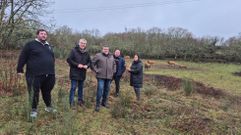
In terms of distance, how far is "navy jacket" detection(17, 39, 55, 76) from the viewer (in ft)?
24.8

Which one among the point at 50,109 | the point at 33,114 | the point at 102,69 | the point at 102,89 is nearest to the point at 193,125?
the point at 102,89

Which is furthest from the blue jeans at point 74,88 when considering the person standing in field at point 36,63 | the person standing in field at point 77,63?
the person standing in field at point 36,63

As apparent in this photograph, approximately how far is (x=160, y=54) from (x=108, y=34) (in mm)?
7327

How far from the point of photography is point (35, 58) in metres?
7.59

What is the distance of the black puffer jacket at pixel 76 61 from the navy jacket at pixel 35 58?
154 cm

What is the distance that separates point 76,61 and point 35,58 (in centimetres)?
179

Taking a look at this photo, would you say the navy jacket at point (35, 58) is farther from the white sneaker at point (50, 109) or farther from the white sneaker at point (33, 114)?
the white sneaker at point (50, 109)

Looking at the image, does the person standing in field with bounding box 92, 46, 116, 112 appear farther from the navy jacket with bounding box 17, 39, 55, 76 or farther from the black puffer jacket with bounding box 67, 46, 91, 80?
the navy jacket with bounding box 17, 39, 55, 76

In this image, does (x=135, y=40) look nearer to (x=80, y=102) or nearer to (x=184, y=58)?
(x=184, y=58)

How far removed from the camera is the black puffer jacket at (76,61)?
30.3 feet

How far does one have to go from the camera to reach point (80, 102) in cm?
981

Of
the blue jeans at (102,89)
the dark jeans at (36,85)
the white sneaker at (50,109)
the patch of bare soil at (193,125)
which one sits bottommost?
the patch of bare soil at (193,125)

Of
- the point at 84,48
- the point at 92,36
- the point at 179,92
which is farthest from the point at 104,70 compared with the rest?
the point at 92,36

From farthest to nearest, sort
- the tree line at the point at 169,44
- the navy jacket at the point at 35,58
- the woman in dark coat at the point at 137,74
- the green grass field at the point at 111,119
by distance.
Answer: the tree line at the point at 169,44
the woman in dark coat at the point at 137,74
the navy jacket at the point at 35,58
the green grass field at the point at 111,119
